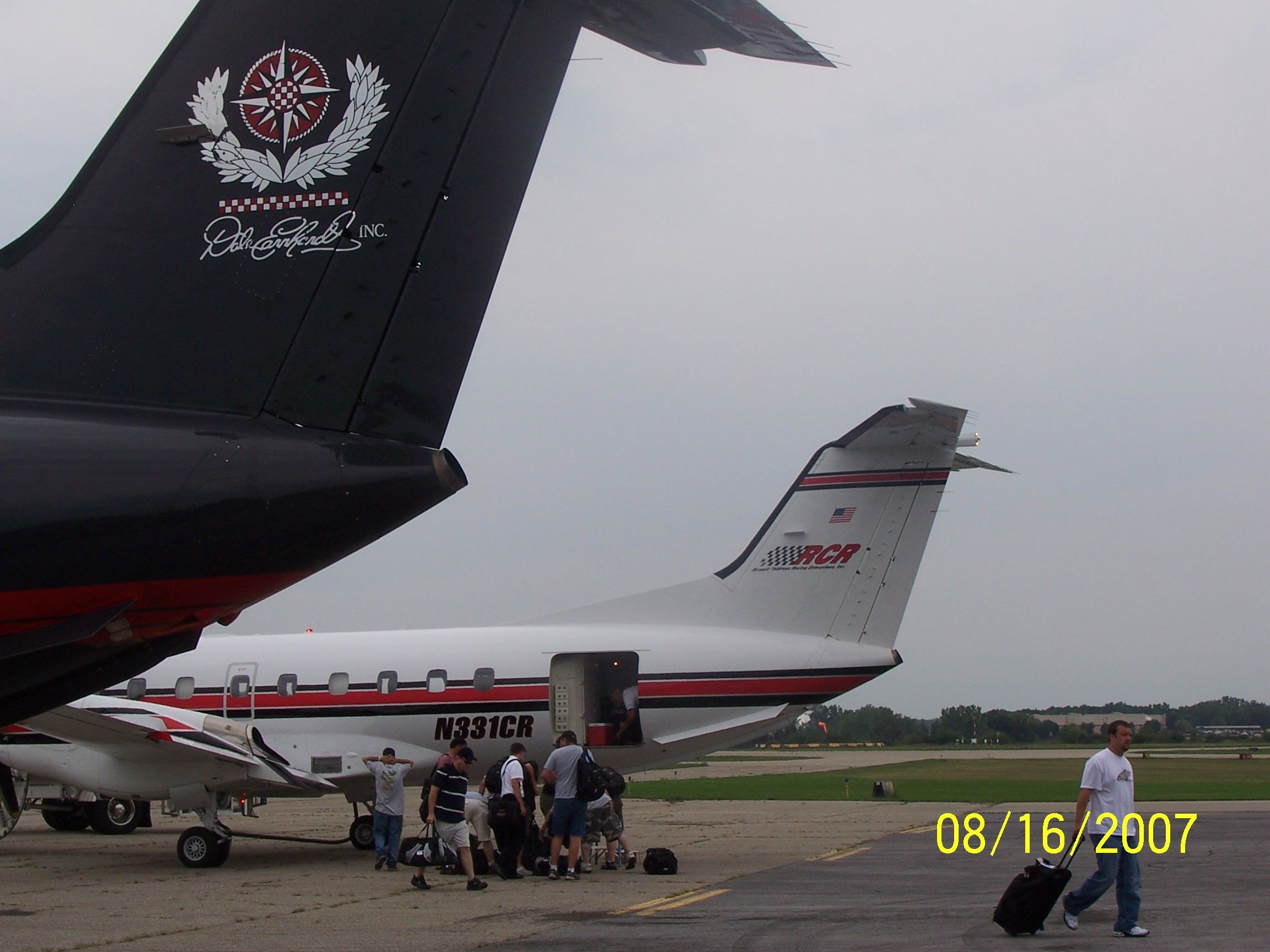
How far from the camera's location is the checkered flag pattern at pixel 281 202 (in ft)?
16.9

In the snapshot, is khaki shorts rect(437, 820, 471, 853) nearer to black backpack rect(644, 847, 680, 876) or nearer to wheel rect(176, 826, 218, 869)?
black backpack rect(644, 847, 680, 876)

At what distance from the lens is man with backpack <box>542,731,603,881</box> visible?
45.3 feet

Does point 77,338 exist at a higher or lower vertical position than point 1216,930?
higher

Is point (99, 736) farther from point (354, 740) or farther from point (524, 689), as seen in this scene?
point (524, 689)

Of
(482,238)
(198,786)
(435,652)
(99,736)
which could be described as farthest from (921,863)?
(482,238)

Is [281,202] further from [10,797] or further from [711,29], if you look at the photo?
[10,797]

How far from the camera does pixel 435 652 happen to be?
57.7ft

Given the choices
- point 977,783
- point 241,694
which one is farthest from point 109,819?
point 977,783

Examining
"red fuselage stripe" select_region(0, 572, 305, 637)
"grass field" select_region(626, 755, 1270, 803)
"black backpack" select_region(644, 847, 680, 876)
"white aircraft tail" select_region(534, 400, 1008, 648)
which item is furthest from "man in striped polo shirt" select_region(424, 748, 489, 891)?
"grass field" select_region(626, 755, 1270, 803)

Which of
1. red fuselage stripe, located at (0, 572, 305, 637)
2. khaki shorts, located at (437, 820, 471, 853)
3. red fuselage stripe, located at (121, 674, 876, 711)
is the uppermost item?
red fuselage stripe, located at (0, 572, 305, 637)

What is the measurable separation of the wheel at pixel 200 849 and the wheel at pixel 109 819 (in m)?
6.49

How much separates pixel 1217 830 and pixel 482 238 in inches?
720

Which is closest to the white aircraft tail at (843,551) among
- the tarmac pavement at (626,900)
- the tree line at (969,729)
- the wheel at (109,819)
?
the tarmac pavement at (626,900)

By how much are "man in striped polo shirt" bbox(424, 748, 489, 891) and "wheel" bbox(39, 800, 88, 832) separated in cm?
1068
